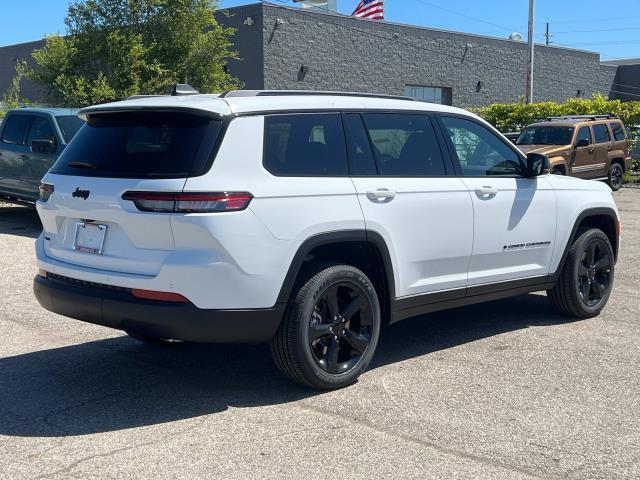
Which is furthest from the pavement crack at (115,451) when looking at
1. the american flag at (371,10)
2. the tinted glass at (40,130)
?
the american flag at (371,10)

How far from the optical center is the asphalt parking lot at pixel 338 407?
4078mm

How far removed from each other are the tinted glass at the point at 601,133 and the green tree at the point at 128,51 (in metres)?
9.53

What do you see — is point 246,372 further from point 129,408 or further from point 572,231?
point 572,231

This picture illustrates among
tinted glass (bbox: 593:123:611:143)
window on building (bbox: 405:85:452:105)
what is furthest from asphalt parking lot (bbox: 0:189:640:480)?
window on building (bbox: 405:85:452:105)

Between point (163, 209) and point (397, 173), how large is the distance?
5.86 feet

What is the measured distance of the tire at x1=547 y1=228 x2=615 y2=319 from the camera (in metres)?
7.04

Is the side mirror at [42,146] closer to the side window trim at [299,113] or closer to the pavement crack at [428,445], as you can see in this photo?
the side window trim at [299,113]

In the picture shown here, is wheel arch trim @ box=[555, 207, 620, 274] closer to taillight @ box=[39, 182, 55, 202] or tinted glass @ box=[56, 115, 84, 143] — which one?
taillight @ box=[39, 182, 55, 202]

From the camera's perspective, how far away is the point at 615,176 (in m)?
21.6

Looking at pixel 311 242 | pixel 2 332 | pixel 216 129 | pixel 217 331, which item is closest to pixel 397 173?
pixel 311 242

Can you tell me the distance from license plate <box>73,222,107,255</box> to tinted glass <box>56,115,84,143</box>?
795 cm

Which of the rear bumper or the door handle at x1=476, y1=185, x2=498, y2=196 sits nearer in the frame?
the rear bumper

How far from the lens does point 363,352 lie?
5375mm

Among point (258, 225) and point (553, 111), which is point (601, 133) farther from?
point (258, 225)
